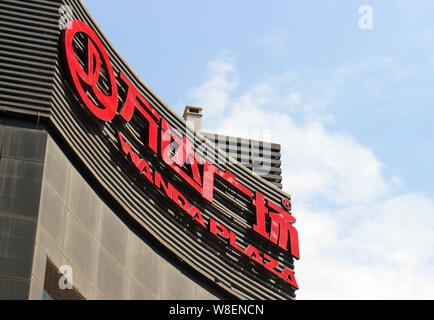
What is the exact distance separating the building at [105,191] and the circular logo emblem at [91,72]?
0.18 feet

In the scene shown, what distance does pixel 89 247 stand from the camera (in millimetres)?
31797

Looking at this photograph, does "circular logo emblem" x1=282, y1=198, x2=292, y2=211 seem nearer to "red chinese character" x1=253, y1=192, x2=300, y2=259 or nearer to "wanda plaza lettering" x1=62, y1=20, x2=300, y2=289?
"wanda plaza lettering" x1=62, y1=20, x2=300, y2=289

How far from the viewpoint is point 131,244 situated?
35562 millimetres

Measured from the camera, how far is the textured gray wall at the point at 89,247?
2880cm

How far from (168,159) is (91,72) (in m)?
6.86

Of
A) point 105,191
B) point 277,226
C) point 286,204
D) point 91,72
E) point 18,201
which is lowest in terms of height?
point 18,201

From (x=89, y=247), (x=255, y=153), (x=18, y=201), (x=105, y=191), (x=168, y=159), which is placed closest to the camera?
(x=18, y=201)

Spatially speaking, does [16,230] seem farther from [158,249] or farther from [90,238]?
[158,249]

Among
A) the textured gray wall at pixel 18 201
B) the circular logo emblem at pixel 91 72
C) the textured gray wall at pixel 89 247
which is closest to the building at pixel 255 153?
the textured gray wall at pixel 89 247

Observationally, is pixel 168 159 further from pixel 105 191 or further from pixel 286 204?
pixel 286 204

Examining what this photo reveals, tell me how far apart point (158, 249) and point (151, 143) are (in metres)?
5.06

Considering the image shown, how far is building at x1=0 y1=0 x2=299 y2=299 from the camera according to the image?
28.7 meters

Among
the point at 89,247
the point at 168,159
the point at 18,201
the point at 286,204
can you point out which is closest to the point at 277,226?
the point at 286,204
